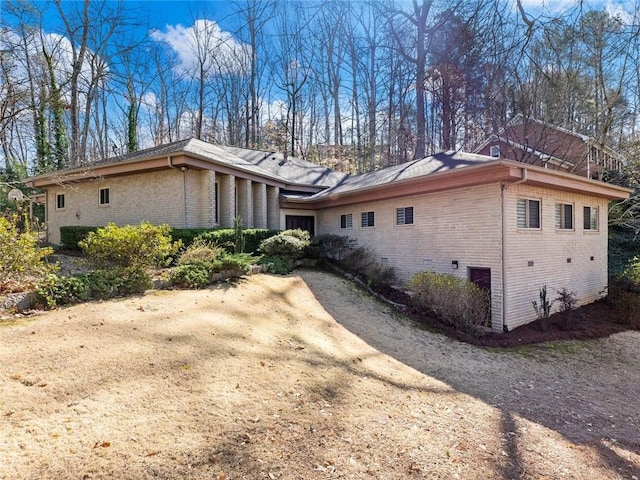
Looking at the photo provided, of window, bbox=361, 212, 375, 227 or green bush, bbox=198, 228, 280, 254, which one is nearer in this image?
green bush, bbox=198, 228, 280, 254

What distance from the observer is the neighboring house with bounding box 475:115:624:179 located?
18656 millimetres

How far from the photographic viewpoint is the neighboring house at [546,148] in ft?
61.2

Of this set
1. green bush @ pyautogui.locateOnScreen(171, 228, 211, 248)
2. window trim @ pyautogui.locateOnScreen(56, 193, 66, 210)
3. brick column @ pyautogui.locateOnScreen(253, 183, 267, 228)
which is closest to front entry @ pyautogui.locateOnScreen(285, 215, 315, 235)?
brick column @ pyautogui.locateOnScreen(253, 183, 267, 228)

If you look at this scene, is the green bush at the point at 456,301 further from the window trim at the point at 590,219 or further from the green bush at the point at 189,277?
the green bush at the point at 189,277

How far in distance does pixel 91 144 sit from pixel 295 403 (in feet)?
99.8

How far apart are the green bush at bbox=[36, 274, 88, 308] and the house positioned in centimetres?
583

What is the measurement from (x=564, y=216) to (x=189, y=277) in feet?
35.5

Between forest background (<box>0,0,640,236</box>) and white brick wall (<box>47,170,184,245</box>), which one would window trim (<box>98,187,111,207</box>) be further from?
forest background (<box>0,0,640,236</box>)

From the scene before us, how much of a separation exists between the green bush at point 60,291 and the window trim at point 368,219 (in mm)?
8885

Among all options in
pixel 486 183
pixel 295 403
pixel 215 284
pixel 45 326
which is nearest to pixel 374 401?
pixel 295 403

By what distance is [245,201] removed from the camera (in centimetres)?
1412

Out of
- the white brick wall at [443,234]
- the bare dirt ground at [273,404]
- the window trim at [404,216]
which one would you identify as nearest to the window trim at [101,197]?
the bare dirt ground at [273,404]

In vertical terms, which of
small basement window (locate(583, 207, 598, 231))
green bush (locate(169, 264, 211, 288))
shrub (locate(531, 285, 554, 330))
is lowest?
shrub (locate(531, 285, 554, 330))

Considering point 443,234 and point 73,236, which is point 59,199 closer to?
point 73,236
